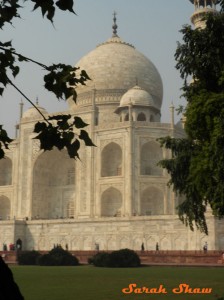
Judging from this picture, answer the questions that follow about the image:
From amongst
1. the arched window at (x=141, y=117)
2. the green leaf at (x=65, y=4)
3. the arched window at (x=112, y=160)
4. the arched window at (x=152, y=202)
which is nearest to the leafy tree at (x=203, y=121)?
the green leaf at (x=65, y=4)

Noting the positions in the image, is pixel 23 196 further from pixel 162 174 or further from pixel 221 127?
pixel 221 127

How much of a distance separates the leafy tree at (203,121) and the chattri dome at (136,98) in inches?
808

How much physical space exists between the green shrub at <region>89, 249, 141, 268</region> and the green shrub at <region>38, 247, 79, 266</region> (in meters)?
1.46

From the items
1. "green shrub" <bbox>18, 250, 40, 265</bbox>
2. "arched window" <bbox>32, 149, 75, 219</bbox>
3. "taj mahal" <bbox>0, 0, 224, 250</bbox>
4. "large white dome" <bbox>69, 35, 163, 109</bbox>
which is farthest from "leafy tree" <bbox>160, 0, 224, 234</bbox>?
"large white dome" <bbox>69, 35, 163, 109</bbox>

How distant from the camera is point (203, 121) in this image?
36.6 feet

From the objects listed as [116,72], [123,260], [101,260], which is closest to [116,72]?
[116,72]

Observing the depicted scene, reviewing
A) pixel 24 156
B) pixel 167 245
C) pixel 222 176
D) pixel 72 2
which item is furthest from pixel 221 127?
pixel 24 156

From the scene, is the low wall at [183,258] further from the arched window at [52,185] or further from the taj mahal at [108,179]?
the arched window at [52,185]

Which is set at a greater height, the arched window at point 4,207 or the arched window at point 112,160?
the arched window at point 112,160

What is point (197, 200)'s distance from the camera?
13.0 m

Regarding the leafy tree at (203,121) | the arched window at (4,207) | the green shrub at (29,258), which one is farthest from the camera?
the arched window at (4,207)

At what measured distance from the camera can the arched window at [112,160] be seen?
33.2 m

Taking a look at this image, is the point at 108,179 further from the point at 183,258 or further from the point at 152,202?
the point at 183,258

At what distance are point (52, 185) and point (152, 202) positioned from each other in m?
8.70
